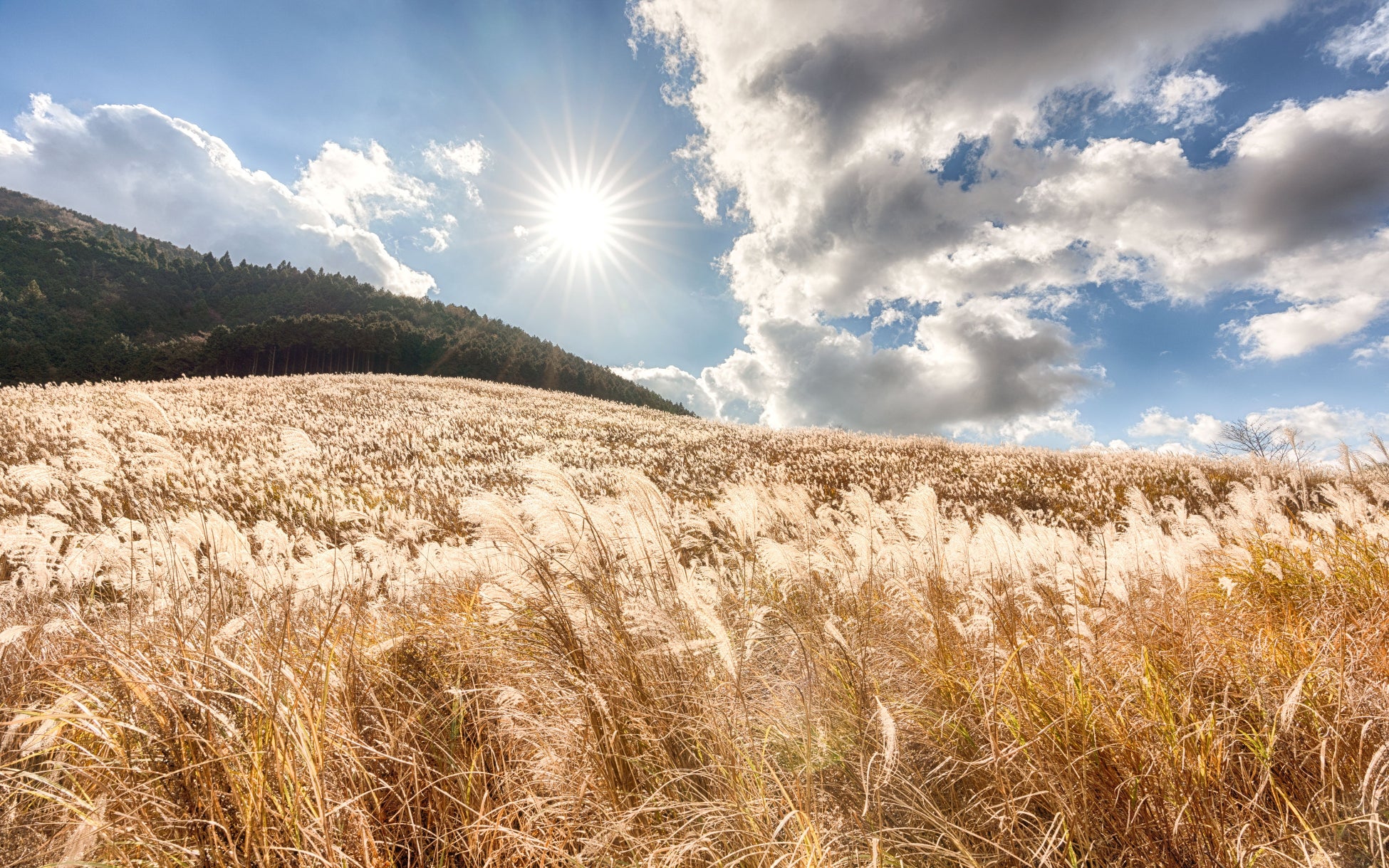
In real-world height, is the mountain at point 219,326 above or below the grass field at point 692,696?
above

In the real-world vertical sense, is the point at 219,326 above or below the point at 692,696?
above

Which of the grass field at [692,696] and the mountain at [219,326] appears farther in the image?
the mountain at [219,326]

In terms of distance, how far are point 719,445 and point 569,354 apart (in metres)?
69.9

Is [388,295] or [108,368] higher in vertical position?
[388,295]

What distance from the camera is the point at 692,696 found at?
2.37 metres

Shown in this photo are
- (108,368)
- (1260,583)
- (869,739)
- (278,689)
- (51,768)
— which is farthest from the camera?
(108,368)

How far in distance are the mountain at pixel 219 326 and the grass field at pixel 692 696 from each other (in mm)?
65383

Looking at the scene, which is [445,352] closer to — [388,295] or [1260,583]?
[388,295]

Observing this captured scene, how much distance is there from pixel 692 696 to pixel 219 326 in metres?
90.8

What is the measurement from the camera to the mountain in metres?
62.4

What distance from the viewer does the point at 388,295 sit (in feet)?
323

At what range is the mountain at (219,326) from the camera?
62.4 meters

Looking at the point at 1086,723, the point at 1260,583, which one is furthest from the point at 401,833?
the point at 1260,583

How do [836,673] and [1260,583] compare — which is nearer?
[836,673]
